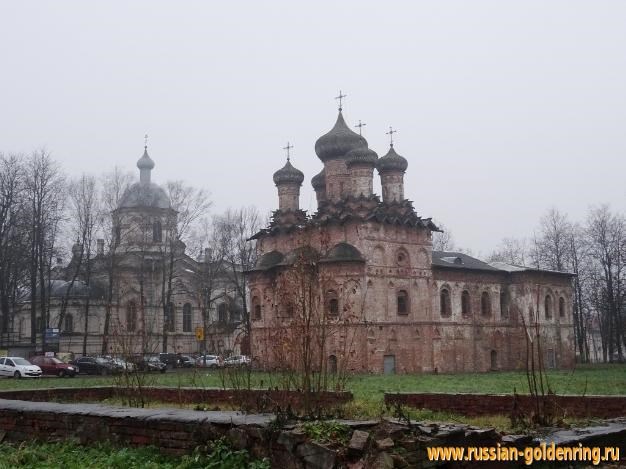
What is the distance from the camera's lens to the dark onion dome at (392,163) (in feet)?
123

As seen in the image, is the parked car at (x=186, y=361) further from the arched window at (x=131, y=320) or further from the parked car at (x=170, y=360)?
the arched window at (x=131, y=320)

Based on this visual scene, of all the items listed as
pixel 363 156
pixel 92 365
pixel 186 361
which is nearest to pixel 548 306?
pixel 363 156

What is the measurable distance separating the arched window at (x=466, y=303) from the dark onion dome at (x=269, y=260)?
10.9m

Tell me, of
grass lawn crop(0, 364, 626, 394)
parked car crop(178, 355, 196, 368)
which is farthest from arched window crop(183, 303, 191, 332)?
grass lawn crop(0, 364, 626, 394)

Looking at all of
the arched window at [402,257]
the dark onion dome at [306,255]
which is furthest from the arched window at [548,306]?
the dark onion dome at [306,255]

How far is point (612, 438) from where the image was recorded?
23.6 ft

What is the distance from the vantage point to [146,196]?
163 feet

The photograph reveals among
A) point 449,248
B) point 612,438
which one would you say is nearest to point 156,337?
point 449,248

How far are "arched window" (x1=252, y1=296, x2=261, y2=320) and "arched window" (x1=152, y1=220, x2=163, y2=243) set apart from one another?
11725 mm

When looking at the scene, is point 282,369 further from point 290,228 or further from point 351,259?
point 290,228

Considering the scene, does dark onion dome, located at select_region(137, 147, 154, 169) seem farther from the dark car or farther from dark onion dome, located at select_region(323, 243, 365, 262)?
dark onion dome, located at select_region(323, 243, 365, 262)

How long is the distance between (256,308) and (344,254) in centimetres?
707

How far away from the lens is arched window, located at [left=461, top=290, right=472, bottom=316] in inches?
1538

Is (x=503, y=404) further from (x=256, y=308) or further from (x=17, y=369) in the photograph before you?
(x=256, y=308)
